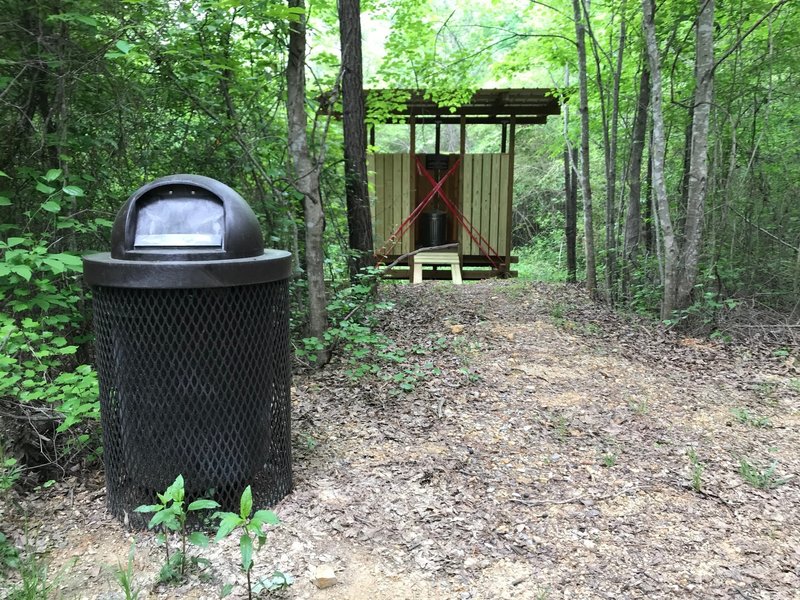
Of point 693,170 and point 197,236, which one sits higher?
point 693,170

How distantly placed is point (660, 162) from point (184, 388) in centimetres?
644

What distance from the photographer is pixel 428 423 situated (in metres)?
3.98

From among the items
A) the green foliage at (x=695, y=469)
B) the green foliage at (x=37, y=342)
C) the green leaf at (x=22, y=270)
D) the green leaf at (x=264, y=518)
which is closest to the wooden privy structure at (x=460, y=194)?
the green foliage at (x=695, y=469)

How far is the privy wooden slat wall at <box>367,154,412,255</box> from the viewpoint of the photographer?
40.0 feet

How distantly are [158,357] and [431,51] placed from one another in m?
9.60

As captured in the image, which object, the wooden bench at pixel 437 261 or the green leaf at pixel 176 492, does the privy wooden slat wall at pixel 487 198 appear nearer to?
the wooden bench at pixel 437 261

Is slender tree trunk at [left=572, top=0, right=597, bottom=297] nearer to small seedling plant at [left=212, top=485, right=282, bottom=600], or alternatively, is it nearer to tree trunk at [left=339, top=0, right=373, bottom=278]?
tree trunk at [left=339, top=0, right=373, bottom=278]

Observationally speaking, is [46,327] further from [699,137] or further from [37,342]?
[699,137]

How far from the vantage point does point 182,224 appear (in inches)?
98.1

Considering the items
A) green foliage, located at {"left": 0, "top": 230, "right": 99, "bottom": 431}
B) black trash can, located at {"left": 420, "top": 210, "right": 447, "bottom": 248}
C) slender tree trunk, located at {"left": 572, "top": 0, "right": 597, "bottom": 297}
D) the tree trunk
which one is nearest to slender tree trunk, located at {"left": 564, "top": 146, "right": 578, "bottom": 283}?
slender tree trunk, located at {"left": 572, "top": 0, "right": 597, "bottom": 297}

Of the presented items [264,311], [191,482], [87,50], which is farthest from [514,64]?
[191,482]

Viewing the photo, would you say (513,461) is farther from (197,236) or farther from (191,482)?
(197,236)

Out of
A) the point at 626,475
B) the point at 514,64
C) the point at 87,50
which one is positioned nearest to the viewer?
the point at 626,475

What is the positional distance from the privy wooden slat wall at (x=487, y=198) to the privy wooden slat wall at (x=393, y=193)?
131cm
